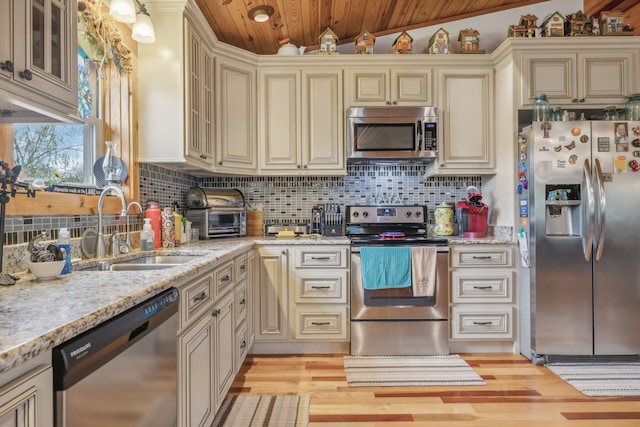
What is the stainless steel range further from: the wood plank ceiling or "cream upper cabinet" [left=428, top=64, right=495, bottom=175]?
the wood plank ceiling

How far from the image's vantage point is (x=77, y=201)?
70.8 inches

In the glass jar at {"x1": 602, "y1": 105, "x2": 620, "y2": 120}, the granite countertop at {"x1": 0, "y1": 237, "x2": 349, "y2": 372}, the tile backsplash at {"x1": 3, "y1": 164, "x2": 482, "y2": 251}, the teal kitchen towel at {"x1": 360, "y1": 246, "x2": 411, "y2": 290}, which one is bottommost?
the teal kitchen towel at {"x1": 360, "y1": 246, "x2": 411, "y2": 290}

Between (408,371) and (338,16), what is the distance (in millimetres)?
2705

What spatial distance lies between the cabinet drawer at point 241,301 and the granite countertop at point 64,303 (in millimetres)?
750

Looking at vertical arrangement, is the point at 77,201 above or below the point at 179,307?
above

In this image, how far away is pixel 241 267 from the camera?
2375mm

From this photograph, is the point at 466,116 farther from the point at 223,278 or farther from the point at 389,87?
the point at 223,278

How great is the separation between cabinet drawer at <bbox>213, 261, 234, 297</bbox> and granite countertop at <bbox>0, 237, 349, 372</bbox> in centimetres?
29

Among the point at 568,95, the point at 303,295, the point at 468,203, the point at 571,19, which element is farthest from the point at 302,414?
the point at 571,19

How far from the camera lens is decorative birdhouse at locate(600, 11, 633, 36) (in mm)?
2844

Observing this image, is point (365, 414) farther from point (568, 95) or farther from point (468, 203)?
point (568, 95)

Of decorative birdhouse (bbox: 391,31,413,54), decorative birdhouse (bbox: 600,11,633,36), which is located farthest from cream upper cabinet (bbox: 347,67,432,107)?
decorative birdhouse (bbox: 600,11,633,36)

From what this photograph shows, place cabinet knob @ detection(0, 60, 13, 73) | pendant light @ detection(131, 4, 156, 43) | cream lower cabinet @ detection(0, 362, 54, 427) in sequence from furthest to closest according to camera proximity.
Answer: pendant light @ detection(131, 4, 156, 43)
cabinet knob @ detection(0, 60, 13, 73)
cream lower cabinet @ detection(0, 362, 54, 427)

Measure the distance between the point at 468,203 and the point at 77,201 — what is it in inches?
103
